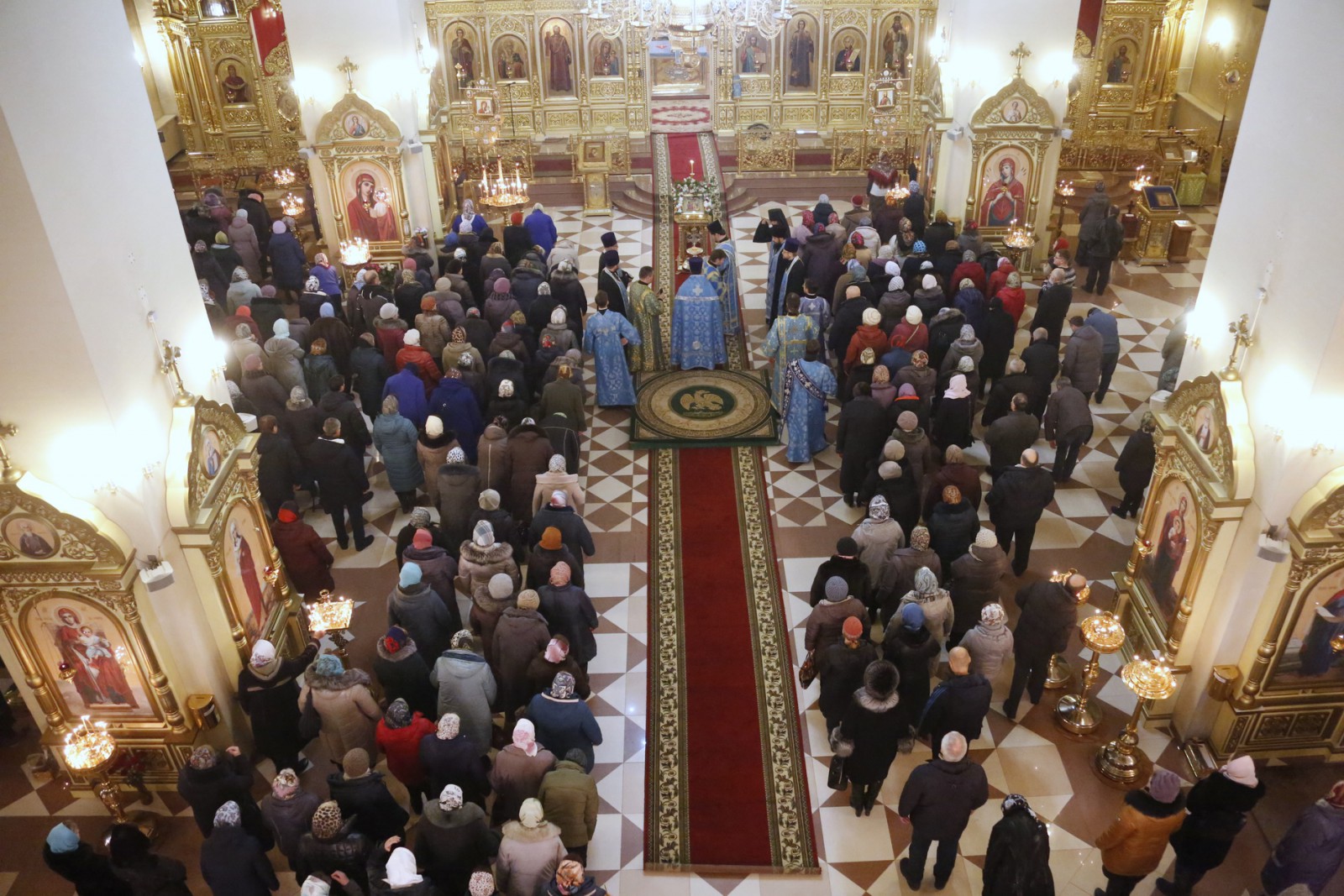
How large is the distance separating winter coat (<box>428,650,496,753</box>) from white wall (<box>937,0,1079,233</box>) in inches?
398

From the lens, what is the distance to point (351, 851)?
556cm

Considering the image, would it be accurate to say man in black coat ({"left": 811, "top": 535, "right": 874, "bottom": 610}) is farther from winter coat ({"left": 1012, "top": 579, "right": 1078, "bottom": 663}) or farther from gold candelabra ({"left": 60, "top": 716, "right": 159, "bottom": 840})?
gold candelabra ({"left": 60, "top": 716, "right": 159, "bottom": 840})

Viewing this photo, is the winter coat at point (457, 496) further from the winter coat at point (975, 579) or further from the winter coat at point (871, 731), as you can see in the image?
the winter coat at point (975, 579)

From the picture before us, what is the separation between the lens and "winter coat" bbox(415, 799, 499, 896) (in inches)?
223

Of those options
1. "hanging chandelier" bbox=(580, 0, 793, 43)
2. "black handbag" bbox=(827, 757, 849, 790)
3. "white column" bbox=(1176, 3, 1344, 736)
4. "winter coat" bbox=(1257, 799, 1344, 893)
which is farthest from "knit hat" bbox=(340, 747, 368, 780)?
"hanging chandelier" bbox=(580, 0, 793, 43)

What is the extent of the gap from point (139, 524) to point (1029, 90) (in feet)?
37.6

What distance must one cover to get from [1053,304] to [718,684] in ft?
18.7

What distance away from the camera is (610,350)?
10883 mm

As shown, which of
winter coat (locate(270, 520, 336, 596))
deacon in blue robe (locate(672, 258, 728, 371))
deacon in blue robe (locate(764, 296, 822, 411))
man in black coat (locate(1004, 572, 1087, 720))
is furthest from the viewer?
deacon in blue robe (locate(672, 258, 728, 371))

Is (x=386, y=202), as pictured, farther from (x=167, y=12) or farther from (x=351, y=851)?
(x=351, y=851)

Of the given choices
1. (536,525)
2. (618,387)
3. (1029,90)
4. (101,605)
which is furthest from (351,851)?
(1029,90)

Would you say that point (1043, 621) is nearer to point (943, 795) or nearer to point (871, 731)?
point (871, 731)

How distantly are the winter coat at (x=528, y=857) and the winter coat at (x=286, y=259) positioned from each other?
965cm

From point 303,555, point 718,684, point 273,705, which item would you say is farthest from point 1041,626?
point 303,555
